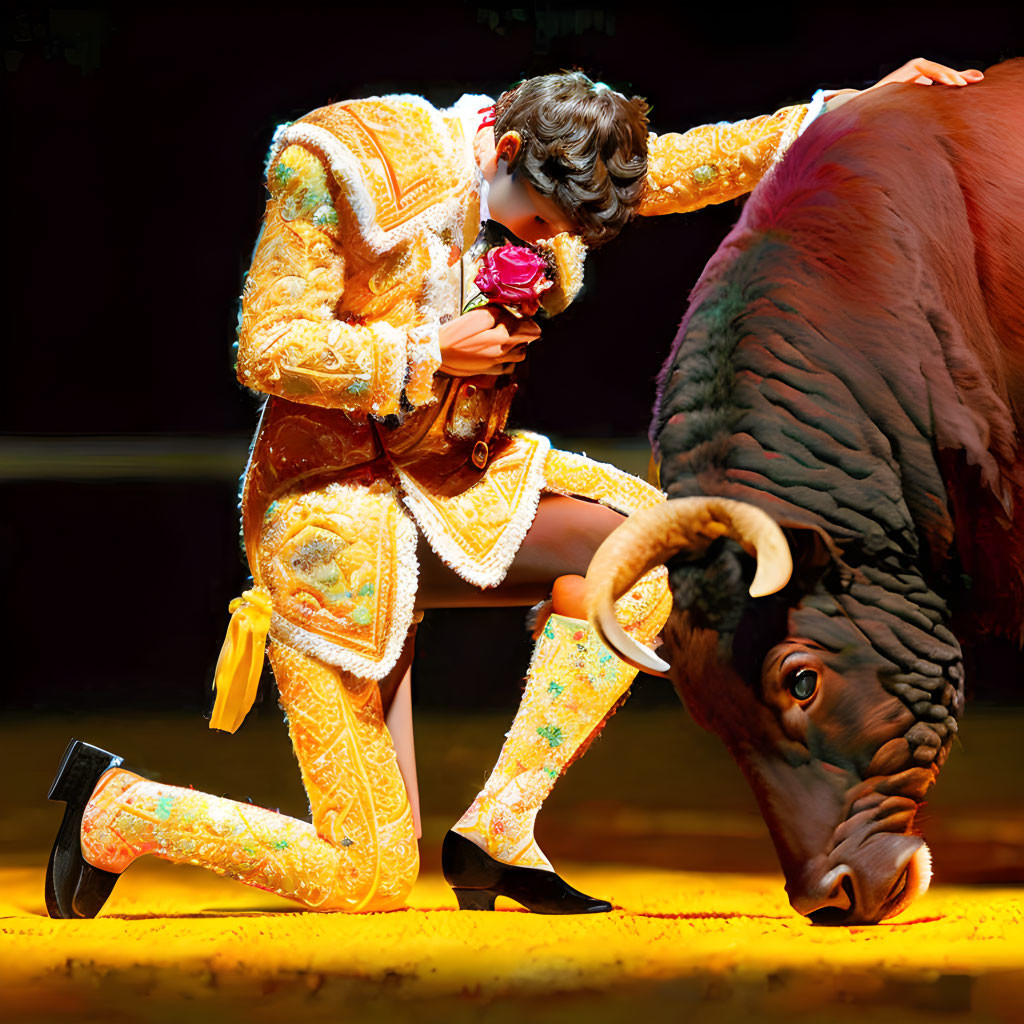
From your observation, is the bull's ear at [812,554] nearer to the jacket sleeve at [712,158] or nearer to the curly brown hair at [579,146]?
the curly brown hair at [579,146]

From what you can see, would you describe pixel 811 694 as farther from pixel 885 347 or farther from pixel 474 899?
pixel 474 899

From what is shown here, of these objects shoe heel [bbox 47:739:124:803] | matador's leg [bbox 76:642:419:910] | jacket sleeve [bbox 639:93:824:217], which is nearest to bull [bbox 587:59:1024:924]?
jacket sleeve [bbox 639:93:824:217]

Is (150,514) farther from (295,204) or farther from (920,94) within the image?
(920,94)

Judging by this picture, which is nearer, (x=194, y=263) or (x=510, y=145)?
(x=510, y=145)

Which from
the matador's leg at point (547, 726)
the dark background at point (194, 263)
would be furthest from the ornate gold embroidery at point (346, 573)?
the dark background at point (194, 263)

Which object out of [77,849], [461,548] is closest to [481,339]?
[461,548]

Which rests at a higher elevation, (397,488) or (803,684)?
(397,488)

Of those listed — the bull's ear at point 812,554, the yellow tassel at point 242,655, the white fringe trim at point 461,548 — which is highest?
the bull's ear at point 812,554

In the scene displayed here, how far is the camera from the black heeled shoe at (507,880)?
2.28m

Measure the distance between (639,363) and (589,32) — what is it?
0.88m

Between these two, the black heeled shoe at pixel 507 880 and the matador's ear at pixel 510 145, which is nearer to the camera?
the matador's ear at pixel 510 145

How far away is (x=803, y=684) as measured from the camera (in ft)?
6.45

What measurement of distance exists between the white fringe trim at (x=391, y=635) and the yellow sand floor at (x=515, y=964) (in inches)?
15.8

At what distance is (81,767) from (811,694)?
1.13m
